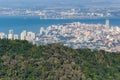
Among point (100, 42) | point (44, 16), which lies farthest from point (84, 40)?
point (44, 16)

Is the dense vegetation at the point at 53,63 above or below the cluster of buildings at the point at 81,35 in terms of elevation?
above

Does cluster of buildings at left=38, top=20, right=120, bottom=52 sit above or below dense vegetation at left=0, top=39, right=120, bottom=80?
below

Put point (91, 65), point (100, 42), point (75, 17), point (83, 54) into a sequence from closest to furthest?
point (91, 65)
point (83, 54)
point (100, 42)
point (75, 17)

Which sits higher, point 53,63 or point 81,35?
point 53,63

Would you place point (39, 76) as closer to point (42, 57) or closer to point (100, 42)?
point (42, 57)

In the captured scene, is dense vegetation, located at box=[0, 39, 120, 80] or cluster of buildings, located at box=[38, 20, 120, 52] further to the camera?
cluster of buildings, located at box=[38, 20, 120, 52]

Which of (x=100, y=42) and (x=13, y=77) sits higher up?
(x=13, y=77)

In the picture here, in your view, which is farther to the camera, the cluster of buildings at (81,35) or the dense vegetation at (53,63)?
the cluster of buildings at (81,35)

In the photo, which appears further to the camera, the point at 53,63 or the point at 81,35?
the point at 81,35
